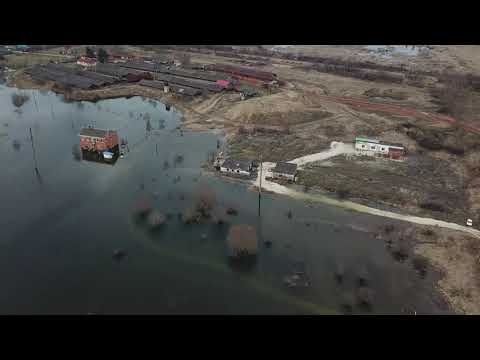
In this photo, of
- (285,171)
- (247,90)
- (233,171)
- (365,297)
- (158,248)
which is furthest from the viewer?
(247,90)

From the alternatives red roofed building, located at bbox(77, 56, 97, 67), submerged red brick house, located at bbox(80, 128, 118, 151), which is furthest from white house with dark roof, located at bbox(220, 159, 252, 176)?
red roofed building, located at bbox(77, 56, 97, 67)

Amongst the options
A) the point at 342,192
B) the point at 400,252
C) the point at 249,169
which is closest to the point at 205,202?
the point at 249,169

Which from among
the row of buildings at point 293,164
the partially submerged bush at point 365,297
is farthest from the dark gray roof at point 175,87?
the partially submerged bush at point 365,297

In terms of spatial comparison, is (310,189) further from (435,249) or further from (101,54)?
(101,54)

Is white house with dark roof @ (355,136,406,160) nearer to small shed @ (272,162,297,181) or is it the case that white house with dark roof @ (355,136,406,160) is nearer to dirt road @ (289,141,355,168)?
dirt road @ (289,141,355,168)

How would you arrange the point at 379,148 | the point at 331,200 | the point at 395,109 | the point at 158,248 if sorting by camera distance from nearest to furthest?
the point at 158,248
the point at 331,200
the point at 379,148
the point at 395,109

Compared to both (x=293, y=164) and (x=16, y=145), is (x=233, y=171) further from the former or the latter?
(x=16, y=145)

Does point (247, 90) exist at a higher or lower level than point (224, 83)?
lower
